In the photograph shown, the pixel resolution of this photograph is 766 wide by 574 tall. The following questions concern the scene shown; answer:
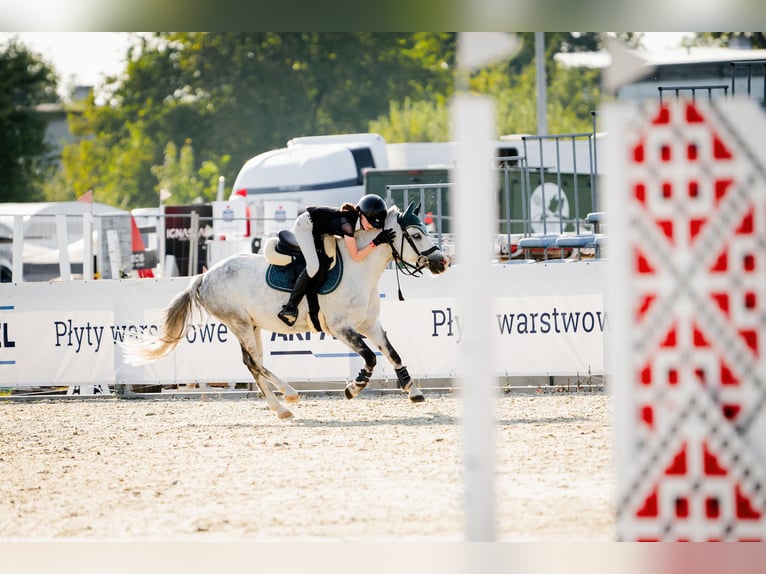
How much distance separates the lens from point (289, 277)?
13.7 m

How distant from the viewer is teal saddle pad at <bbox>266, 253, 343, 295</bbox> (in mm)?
13445

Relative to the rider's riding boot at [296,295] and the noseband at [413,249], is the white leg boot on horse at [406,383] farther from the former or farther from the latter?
the rider's riding boot at [296,295]

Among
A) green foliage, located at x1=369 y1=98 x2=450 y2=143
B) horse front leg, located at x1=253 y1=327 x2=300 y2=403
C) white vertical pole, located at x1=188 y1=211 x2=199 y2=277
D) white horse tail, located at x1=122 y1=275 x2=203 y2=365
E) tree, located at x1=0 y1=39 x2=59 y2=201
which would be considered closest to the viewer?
horse front leg, located at x1=253 y1=327 x2=300 y2=403

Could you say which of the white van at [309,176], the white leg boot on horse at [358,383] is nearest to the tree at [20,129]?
the white van at [309,176]

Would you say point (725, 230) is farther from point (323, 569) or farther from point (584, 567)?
point (323, 569)

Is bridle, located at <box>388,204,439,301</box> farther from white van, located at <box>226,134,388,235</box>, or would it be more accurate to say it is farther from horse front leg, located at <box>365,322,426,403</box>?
white van, located at <box>226,134,388,235</box>

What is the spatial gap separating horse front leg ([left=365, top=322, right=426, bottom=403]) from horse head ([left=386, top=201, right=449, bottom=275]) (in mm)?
777

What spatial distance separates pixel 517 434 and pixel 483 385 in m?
6.69

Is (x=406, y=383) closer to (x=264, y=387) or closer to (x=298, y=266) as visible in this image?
(x=264, y=387)

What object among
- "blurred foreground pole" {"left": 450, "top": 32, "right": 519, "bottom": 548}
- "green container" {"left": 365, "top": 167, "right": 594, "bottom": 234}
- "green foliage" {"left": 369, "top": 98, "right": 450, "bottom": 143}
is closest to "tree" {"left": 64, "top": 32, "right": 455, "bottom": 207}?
"green foliage" {"left": 369, "top": 98, "right": 450, "bottom": 143}

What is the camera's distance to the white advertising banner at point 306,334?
15.5 meters

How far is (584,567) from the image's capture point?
5.68 m

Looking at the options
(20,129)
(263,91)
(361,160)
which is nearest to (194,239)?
(361,160)

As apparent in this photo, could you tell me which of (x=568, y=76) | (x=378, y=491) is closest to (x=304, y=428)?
(x=378, y=491)
